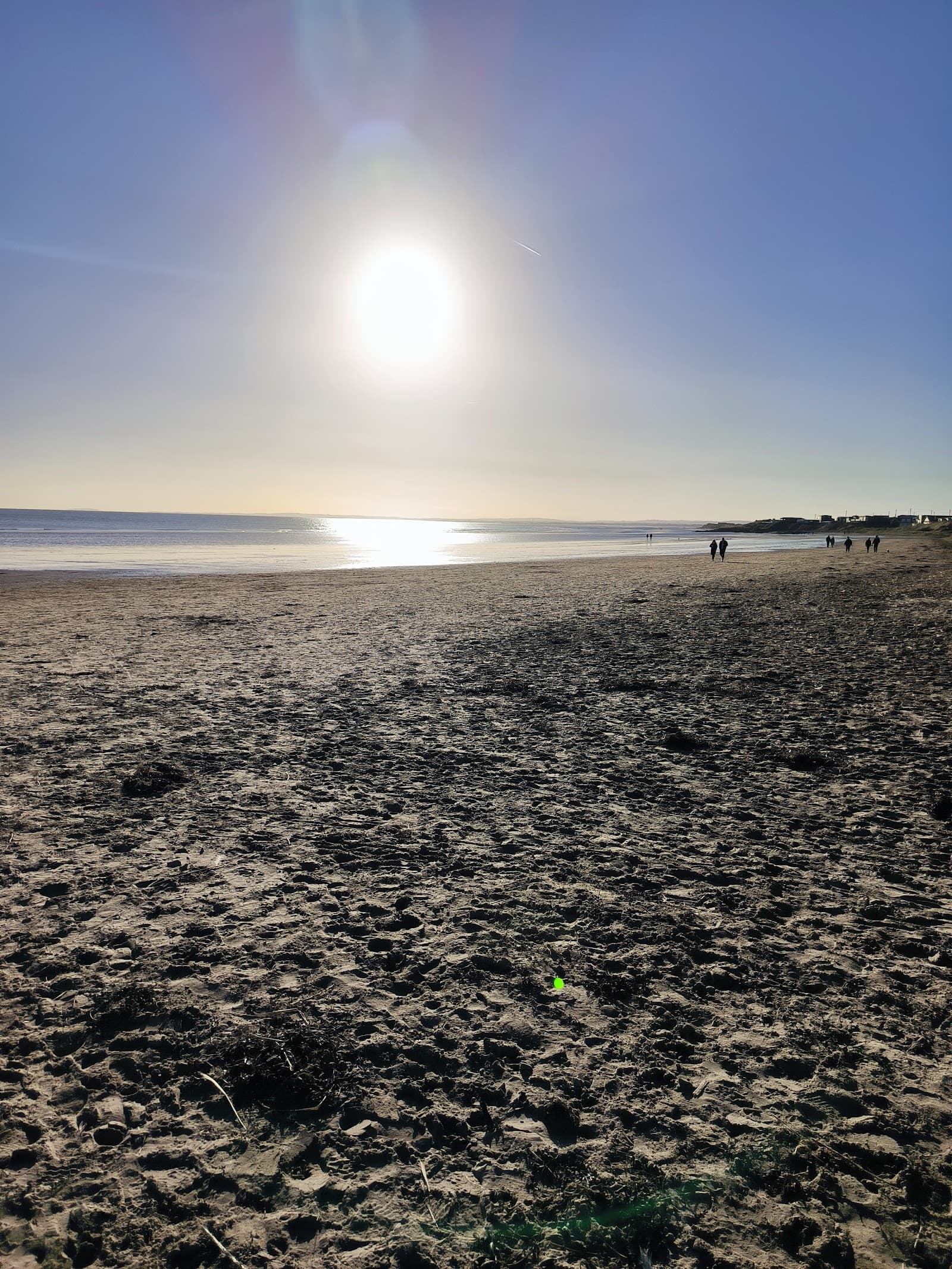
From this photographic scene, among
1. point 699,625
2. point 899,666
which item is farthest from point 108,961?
point 699,625

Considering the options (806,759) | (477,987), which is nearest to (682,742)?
(806,759)

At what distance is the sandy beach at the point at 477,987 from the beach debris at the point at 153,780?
37 mm

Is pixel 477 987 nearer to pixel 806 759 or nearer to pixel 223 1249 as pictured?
pixel 223 1249

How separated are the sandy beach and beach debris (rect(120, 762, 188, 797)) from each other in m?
0.04

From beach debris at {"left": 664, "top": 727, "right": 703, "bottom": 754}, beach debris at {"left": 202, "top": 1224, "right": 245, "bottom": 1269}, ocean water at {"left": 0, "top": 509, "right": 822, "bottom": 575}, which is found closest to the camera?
beach debris at {"left": 202, "top": 1224, "right": 245, "bottom": 1269}

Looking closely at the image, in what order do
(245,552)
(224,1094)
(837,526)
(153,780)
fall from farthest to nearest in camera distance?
(837,526), (245,552), (153,780), (224,1094)

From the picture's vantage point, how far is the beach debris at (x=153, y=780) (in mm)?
6293

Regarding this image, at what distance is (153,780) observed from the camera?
6.47 meters

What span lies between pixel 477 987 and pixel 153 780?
4.21 metres

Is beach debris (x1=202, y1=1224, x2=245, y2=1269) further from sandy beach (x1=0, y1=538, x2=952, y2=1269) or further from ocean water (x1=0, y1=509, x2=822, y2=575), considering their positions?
ocean water (x1=0, y1=509, x2=822, y2=575)

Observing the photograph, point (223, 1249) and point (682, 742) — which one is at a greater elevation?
point (682, 742)

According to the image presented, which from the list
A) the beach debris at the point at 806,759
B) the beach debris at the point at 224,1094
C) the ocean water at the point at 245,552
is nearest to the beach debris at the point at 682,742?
the beach debris at the point at 806,759

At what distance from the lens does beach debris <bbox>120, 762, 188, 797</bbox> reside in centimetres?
629

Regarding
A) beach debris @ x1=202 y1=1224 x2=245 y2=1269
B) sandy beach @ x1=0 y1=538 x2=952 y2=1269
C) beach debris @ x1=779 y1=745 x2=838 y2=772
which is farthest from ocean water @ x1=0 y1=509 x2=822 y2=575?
beach debris @ x1=202 y1=1224 x2=245 y2=1269
